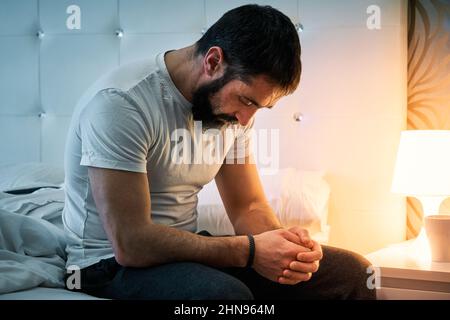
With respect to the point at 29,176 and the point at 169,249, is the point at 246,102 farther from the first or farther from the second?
the point at 29,176

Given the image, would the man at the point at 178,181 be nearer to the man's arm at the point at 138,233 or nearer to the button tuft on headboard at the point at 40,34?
the man's arm at the point at 138,233

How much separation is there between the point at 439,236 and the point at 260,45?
817mm

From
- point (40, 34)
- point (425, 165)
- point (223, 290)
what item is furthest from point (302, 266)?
point (40, 34)

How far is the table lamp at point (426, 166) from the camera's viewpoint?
176 cm

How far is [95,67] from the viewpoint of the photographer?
225 centimetres

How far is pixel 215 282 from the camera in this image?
107cm

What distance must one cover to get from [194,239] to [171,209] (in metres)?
0.18

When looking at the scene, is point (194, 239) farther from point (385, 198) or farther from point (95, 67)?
point (95, 67)

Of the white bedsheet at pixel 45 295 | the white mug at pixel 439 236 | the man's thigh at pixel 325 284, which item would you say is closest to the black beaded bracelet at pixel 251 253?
the man's thigh at pixel 325 284

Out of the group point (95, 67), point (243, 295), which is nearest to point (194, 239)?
point (243, 295)

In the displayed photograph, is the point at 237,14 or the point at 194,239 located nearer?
the point at 194,239

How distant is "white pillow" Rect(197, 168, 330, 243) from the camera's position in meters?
1.75

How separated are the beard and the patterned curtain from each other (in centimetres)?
99
